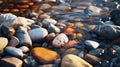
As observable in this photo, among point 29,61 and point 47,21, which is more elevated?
point 47,21

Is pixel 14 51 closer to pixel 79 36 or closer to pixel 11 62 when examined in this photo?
pixel 11 62


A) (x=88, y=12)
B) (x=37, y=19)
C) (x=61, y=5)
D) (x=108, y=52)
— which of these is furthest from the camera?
(x=61, y=5)

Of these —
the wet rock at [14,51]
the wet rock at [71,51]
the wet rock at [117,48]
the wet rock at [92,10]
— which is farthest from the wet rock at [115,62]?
the wet rock at [92,10]

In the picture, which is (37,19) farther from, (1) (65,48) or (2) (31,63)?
(2) (31,63)

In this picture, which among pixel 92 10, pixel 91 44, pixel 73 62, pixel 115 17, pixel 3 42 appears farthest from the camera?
pixel 92 10

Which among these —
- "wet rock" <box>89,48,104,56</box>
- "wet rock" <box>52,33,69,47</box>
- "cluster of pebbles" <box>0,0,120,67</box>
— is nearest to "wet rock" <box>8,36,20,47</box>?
"cluster of pebbles" <box>0,0,120,67</box>

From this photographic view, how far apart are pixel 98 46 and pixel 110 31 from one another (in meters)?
0.35

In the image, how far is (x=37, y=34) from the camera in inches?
175

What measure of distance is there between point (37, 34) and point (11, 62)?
2.91ft

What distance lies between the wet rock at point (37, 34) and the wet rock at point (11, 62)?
700mm

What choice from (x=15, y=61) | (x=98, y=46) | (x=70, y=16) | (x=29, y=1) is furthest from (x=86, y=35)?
(x=29, y=1)

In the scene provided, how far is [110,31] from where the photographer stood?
447 cm

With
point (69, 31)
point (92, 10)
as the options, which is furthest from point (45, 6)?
point (69, 31)

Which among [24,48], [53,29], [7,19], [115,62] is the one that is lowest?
[115,62]
